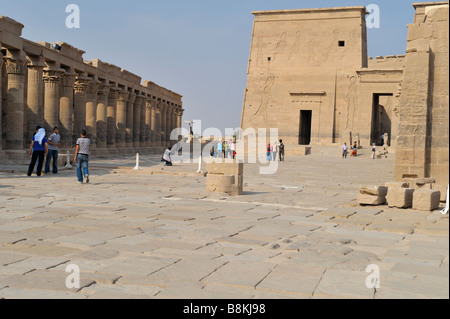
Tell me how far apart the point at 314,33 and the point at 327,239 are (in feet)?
124

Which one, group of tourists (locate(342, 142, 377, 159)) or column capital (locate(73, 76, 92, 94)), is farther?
group of tourists (locate(342, 142, 377, 159))

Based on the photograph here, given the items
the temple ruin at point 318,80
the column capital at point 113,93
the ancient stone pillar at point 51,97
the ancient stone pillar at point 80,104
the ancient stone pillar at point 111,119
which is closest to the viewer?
the ancient stone pillar at point 51,97

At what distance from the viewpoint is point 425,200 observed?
850 centimetres

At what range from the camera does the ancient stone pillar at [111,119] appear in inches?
1249

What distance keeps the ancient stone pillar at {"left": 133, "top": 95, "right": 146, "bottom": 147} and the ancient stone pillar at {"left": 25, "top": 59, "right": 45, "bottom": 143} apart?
591 inches

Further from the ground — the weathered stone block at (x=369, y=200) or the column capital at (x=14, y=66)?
the column capital at (x=14, y=66)

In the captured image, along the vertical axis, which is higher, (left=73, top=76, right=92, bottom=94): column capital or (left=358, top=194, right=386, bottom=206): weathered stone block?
(left=73, top=76, right=92, bottom=94): column capital

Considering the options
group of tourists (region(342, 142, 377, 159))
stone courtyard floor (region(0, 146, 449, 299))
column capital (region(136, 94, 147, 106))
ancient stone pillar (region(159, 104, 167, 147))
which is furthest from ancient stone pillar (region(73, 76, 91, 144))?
ancient stone pillar (region(159, 104, 167, 147))

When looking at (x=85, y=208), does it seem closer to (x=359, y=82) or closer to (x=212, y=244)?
(x=212, y=244)

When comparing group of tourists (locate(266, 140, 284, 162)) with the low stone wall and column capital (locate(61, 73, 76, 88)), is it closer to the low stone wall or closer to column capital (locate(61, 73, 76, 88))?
column capital (locate(61, 73, 76, 88))

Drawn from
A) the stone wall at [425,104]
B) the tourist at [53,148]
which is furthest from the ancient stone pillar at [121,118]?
the stone wall at [425,104]

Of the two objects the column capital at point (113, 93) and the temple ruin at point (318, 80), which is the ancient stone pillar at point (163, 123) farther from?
the column capital at point (113, 93)

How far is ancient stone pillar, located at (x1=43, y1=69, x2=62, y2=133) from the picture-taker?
23.2 m

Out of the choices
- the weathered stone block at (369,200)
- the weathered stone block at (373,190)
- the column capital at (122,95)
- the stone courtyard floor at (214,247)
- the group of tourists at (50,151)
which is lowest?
the stone courtyard floor at (214,247)
